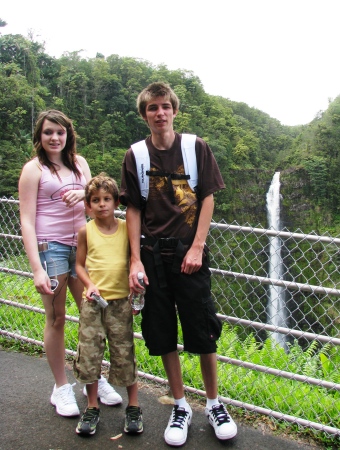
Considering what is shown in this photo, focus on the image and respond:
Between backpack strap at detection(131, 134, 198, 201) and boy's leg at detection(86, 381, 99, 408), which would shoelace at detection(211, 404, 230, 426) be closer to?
boy's leg at detection(86, 381, 99, 408)

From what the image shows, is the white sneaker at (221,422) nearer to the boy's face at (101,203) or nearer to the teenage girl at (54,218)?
the teenage girl at (54,218)

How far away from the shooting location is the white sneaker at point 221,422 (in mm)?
2066

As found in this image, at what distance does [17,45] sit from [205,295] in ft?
155

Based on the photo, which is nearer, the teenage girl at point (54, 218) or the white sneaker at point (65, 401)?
the teenage girl at point (54, 218)

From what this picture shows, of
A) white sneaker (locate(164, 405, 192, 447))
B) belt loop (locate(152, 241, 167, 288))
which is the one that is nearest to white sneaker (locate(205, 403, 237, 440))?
white sneaker (locate(164, 405, 192, 447))

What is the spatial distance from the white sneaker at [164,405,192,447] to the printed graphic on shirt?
97 centimetres

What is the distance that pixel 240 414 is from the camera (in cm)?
237

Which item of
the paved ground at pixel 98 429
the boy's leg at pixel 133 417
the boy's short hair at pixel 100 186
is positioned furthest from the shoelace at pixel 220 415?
the boy's short hair at pixel 100 186

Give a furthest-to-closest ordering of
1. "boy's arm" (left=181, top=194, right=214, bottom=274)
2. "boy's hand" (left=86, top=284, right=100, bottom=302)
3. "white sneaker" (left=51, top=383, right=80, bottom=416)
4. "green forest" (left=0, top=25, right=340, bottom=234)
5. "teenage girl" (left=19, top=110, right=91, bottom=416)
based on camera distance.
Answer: "green forest" (left=0, top=25, right=340, bottom=234)
"white sneaker" (left=51, top=383, right=80, bottom=416)
"teenage girl" (left=19, top=110, right=91, bottom=416)
"boy's hand" (left=86, top=284, right=100, bottom=302)
"boy's arm" (left=181, top=194, right=214, bottom=274)

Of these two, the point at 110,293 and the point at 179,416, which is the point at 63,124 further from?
the point at 179,416

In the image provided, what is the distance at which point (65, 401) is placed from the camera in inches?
92.5

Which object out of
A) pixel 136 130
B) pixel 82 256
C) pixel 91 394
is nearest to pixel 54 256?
pixel 82 256

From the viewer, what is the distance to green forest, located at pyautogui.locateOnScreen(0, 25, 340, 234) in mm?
30500

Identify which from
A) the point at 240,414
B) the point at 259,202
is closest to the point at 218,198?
the point at 259,202
